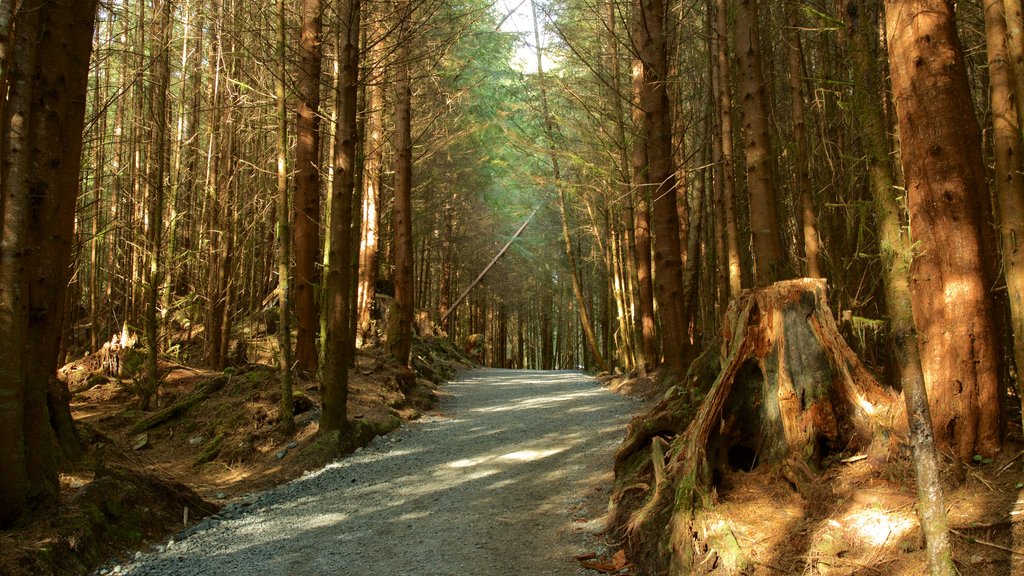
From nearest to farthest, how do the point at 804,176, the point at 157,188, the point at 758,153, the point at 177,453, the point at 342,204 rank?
the point at 758,153, the point at 804,176, the point at 177,453, the point at 342,204, the point at 157,188

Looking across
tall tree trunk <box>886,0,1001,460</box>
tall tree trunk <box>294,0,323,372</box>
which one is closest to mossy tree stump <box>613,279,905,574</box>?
tall tree trunk <box>886,0,1001,460</box>

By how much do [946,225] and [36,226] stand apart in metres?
6.35

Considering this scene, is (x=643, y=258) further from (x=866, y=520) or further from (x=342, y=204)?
(x=866, y=520)

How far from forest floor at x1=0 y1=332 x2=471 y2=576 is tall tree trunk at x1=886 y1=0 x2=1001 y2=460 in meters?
5.47

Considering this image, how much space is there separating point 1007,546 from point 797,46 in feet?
23.3

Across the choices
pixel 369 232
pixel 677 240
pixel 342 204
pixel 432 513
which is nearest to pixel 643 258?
pixel 677 240

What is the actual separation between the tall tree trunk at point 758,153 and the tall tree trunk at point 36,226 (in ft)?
22.3

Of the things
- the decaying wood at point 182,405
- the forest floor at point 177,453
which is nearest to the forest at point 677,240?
the forest floor at point 177,453

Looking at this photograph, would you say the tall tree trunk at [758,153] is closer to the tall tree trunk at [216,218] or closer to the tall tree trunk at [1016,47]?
the tall tree trunk at [1016,47]

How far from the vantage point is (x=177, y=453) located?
8.67m

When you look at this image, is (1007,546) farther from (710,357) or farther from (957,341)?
(710,357)

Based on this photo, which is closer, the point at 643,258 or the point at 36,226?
the point at 36,226

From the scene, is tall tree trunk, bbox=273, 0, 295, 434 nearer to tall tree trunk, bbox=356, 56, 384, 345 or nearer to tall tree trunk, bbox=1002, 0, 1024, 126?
tall tree trunk, bbox=1002, 0, 1024, 126

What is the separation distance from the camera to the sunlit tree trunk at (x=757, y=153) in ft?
25.2
